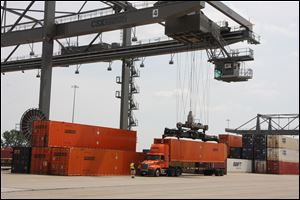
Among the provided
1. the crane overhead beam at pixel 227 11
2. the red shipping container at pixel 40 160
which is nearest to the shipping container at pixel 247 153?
the crane overhead beam at pixel 227 11

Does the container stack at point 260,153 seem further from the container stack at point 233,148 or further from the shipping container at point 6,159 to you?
the shipping container at point 6,159

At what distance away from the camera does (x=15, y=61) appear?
52656 mm

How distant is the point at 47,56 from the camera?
123 ft

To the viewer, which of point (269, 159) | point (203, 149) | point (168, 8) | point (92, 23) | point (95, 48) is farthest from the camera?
point (269, 159)

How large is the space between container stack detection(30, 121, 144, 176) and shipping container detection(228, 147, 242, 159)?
25.7 m

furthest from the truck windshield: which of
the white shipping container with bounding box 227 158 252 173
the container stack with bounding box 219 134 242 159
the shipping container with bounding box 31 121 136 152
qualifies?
the container stack with bounding box 219 134 242 159

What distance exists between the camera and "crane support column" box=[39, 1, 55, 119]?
3666 centimetres

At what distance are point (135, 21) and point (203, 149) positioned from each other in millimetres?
13363

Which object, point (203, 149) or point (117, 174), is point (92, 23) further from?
point (203, 149)

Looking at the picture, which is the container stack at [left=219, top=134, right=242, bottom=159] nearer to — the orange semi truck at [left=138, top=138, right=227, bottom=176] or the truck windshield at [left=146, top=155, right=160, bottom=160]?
the orange semi truck at [left=138, top=138, right=227, bottom=176]

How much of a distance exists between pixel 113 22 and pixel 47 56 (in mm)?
6891

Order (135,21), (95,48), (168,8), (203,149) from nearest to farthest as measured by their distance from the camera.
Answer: (168,8) < (135,21) < (203,149) < (95,48)

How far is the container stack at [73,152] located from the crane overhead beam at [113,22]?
7.16 meters

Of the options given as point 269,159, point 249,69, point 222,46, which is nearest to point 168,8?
point 222,46
